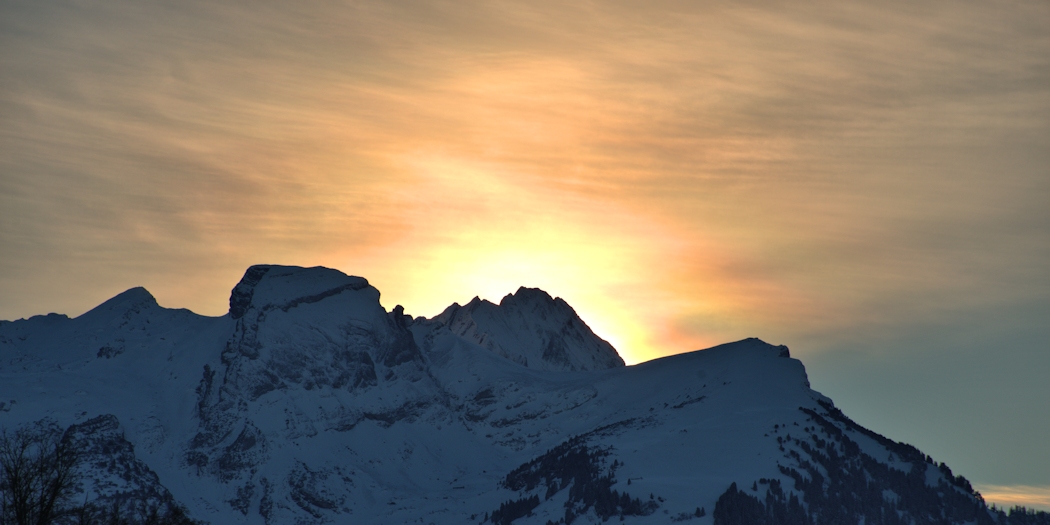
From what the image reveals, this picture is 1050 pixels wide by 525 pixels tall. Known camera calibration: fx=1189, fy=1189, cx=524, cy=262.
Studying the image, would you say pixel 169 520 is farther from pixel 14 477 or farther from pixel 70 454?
pixel 14 477

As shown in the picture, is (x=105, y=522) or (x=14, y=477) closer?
(x=14, y=477)

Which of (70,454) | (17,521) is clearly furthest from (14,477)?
(70,454)

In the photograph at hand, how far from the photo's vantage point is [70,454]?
93.0m

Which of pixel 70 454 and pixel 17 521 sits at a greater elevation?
pixel 70 454

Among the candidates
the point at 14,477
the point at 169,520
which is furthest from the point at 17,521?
the point at 169,520

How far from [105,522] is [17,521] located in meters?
6.66

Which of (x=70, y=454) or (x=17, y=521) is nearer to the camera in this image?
(x=17, y=521)

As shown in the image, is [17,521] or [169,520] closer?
[17,521]

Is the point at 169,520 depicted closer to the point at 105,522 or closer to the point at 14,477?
the point at 105,522

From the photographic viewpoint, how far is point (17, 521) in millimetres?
84500

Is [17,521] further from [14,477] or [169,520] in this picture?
[169,520]

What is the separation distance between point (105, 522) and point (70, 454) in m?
7.16

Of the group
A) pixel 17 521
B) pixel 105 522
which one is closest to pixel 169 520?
pixel 105 522

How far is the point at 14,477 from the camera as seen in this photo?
3263 inches
